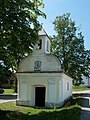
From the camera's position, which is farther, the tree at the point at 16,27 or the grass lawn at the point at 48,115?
the tree at the point at 16,27

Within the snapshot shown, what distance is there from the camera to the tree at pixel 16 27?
65.7ft

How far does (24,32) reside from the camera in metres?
21.3

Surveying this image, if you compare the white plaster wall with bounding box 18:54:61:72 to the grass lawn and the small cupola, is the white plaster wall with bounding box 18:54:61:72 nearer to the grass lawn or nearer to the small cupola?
the small cupola

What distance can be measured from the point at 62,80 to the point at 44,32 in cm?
622

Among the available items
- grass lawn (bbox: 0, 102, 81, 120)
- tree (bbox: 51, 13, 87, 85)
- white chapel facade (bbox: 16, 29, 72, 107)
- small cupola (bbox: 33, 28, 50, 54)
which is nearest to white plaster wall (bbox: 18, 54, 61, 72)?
white chapel facade (bbox: 16, 29, 72, 107)

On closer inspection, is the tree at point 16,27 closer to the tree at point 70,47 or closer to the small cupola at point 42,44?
the small cupola at point 42,44

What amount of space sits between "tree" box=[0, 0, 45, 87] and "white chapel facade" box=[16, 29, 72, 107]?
8678 millimetres

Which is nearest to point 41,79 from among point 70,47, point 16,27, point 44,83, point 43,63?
point 44,83

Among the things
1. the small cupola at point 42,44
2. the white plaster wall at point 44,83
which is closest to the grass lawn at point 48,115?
the white plaster wall at point 44,83

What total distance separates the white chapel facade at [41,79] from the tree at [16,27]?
8.68 m

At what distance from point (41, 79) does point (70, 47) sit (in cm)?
2240

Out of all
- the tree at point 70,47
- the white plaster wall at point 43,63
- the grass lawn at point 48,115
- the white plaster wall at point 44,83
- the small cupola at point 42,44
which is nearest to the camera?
the grass lawn at point 48,115

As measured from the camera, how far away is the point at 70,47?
52812 millimetres

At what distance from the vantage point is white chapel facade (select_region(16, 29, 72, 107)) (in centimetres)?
3079
